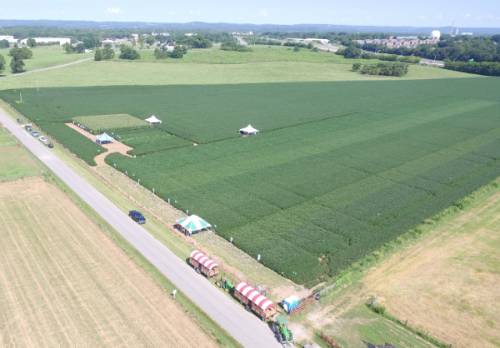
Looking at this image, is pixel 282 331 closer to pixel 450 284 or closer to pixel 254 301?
pixel 254 301

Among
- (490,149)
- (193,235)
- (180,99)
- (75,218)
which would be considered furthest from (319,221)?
(180,99)

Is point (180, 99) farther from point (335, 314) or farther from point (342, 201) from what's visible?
point (335, 314)

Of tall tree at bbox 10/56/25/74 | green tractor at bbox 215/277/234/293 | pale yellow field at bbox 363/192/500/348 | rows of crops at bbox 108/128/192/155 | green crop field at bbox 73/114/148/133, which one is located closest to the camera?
pale yellow field at bbox 363/192/500/348

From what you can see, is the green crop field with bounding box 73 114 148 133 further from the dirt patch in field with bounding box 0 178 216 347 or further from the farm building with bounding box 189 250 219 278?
the farm building with bounding box 189 250 219 278

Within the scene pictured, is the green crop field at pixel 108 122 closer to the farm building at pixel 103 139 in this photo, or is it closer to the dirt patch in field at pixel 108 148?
the dirt patch in field at pixel 108 148

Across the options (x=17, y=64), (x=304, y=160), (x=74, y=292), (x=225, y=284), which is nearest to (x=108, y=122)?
(x=304, y=160)

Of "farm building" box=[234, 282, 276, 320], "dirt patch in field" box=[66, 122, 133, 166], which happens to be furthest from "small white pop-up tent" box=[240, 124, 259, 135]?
"farm building" box=[234, 282, 276, 320]
